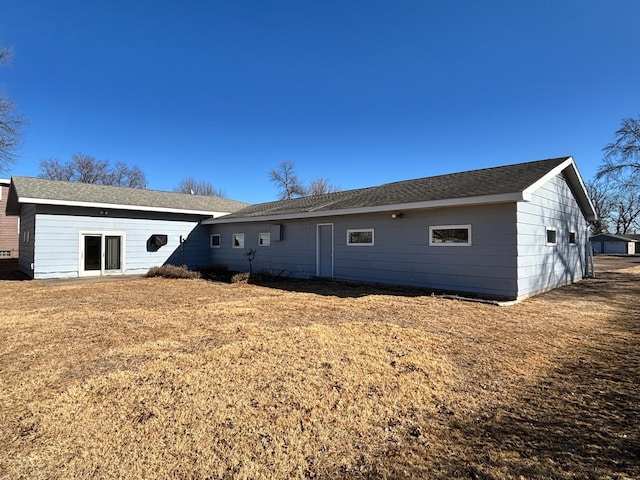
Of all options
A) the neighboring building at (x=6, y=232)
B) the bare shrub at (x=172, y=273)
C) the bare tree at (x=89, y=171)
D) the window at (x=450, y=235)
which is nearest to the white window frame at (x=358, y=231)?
the window at (x=450, y=235)

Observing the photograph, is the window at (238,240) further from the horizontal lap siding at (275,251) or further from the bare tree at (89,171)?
the bare tree at (89,171)

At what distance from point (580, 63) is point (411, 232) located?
8.26 metres

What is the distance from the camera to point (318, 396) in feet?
9.46

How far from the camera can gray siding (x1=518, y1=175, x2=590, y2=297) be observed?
7871mm

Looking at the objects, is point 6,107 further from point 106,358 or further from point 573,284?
point 573,284

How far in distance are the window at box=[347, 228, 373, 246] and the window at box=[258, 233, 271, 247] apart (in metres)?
4.21

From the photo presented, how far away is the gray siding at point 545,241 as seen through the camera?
7.87 m

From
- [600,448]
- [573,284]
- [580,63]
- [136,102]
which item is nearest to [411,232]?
[573,284]

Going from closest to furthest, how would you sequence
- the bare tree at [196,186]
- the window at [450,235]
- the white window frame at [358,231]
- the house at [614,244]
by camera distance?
1. the window at [450,235]
2. the white window frame at [358,231]
3. the house at [614,244]
4. the bare tree at [196,186]

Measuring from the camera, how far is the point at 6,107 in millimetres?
15773

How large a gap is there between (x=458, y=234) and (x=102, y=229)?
42.5 ft

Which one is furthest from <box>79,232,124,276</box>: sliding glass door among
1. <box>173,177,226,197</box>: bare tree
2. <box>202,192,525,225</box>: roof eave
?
<box>173,177,226,197</box>: bare tree

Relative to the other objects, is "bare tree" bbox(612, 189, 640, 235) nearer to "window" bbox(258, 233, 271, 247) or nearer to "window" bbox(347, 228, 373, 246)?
"window" bbox(347, 228, 373, 246)

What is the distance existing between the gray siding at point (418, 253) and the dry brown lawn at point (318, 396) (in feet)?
6.97
